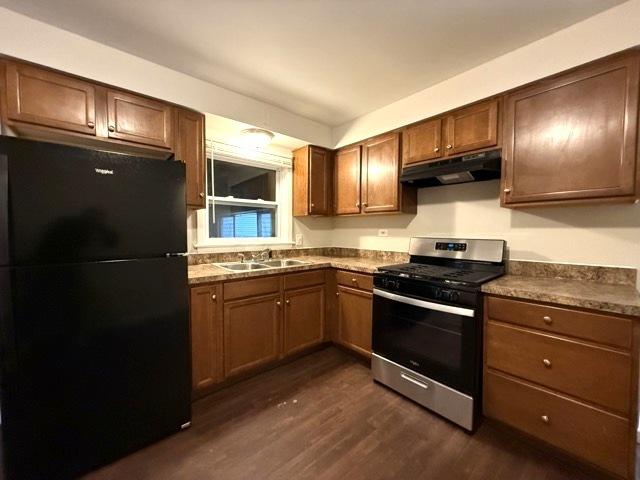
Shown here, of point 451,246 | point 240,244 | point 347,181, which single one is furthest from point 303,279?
point 451,246

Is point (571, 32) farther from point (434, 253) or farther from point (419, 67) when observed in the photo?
point (434, 253)

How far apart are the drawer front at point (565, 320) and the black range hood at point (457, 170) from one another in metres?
0.92

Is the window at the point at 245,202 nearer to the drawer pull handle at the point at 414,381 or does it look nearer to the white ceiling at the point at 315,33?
the white ceiling at the point at 315,33

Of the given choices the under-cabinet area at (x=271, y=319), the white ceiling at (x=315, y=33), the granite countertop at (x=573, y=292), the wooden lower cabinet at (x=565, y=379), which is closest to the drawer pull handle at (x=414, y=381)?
the wooden lower cabinet at (x=565, y=379)

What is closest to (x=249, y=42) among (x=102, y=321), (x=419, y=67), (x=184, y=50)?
(x=184, y=50)

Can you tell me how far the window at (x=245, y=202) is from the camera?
8.68 ft

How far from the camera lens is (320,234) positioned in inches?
136

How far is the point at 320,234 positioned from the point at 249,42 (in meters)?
2.16

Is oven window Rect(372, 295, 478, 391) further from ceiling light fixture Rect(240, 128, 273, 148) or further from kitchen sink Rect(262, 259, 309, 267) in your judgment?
ceiling light fixture Rect(240, 128, 273, 148)

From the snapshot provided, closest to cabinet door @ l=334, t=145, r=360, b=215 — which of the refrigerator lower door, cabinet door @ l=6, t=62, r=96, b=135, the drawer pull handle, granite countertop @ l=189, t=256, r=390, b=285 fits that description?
granite countertop @ l=189, t=256, r=390, b=285

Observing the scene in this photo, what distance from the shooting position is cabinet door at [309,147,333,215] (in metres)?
2.97

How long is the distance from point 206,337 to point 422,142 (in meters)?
2.32

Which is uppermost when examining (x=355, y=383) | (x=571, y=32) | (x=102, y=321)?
(x=571, y=32)

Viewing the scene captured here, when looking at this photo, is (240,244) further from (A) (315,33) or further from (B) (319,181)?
(A) (315,33)
